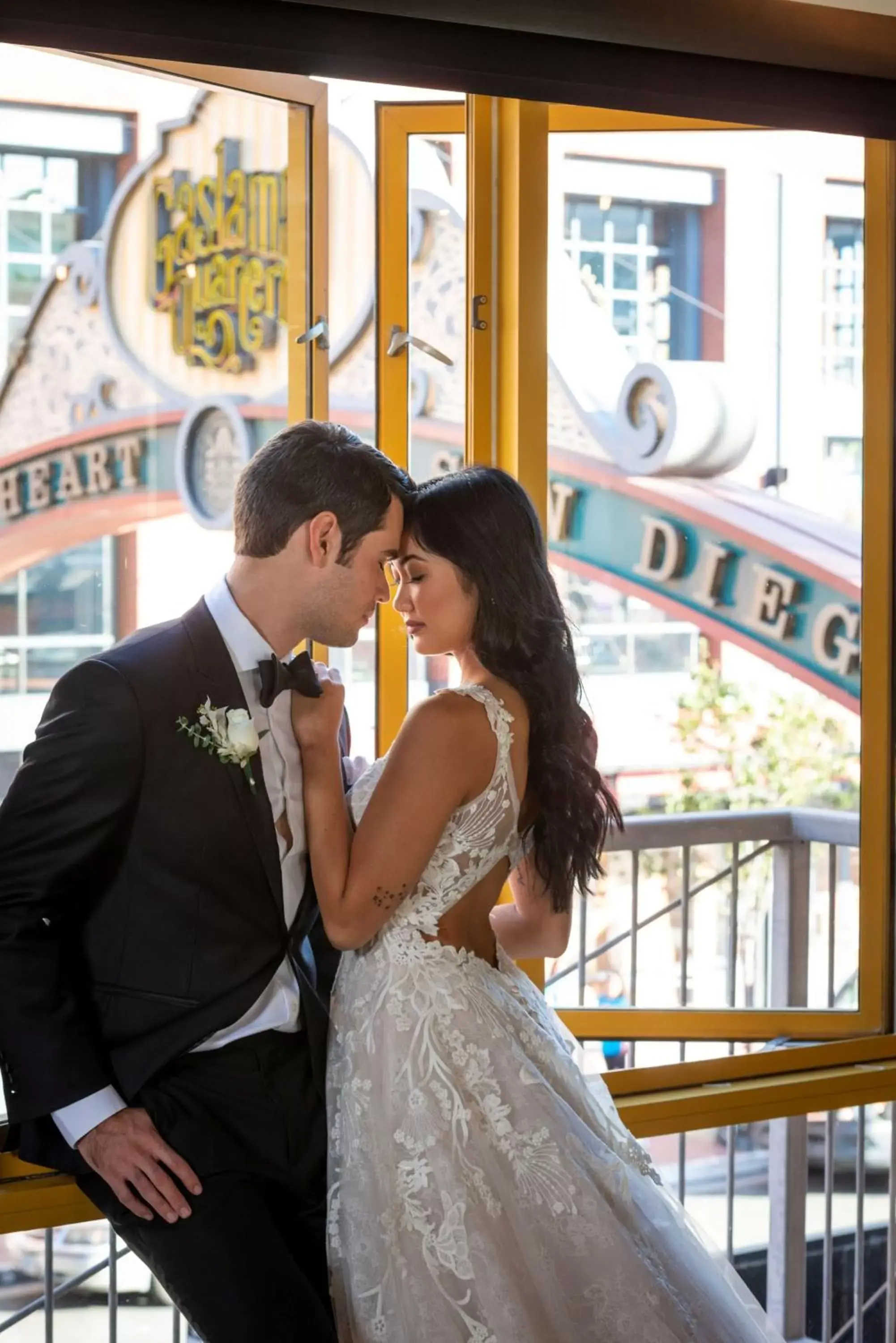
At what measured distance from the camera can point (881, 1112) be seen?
194 inches

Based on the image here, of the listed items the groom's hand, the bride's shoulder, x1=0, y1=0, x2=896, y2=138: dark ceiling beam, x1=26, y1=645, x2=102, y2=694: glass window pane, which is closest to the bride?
the bride's shoulder

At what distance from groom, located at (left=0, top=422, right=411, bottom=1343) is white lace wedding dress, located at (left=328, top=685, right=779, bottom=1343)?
0.32ft

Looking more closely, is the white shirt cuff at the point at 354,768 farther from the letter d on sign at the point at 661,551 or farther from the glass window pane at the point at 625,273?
the glass window pane at the point at 625,273

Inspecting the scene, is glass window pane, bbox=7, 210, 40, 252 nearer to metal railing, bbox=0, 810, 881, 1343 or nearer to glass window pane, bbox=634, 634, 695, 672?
glass window pane, bbox=634, 634, 695, 672

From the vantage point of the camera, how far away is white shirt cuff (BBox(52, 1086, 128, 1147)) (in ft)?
5.81

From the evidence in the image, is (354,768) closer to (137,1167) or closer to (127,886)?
(127,886)

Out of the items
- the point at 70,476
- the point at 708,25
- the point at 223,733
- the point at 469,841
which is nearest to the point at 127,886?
the point at 223,733

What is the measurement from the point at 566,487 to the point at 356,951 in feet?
3.71

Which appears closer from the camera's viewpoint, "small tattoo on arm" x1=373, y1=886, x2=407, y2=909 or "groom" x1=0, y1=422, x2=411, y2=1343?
"groom" x1=0, y1=422, x2=411, y2=1343

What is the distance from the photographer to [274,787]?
1998 mm

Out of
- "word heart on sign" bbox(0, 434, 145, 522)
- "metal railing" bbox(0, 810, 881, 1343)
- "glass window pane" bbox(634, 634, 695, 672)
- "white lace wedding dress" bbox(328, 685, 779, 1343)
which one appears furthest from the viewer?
"metal railing" bbox(0, 810, 881, 1343)

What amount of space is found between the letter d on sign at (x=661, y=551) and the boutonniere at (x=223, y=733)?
1.21 m

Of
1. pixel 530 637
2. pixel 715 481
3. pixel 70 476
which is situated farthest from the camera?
pixel 715 481

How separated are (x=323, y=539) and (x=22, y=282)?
2.66 ft
